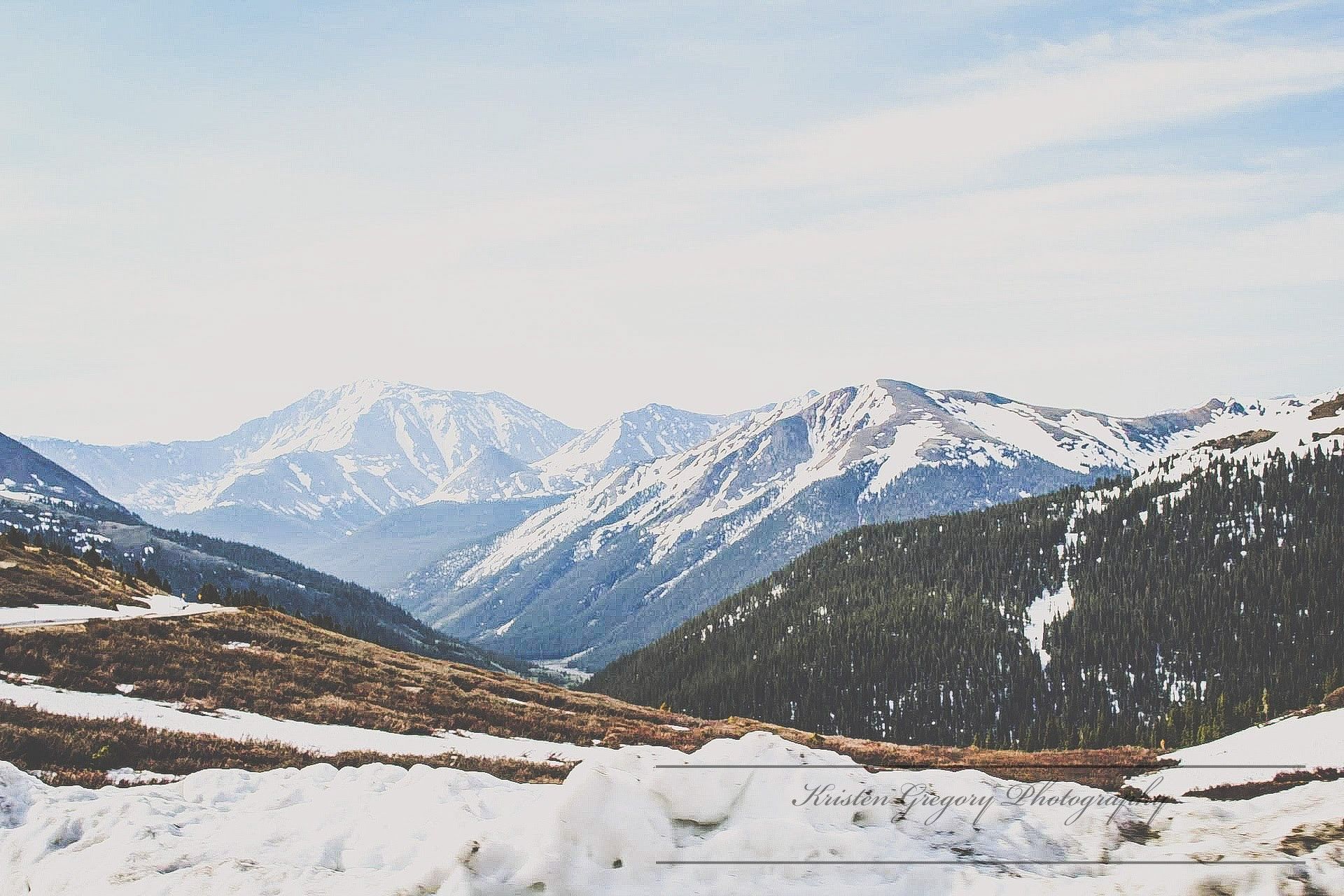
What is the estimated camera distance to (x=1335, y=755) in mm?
29109

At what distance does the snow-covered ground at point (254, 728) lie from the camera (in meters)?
23.5

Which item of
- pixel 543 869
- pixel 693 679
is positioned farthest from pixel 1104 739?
pixel 543 869

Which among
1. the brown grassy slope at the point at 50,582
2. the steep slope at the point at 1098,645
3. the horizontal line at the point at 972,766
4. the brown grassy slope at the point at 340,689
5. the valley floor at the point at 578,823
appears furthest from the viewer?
the steep slope at the point at 1098,645

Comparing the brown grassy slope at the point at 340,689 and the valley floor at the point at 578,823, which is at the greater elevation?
the valley floor at the point at 578,823

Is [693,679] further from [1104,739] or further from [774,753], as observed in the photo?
[774,753]

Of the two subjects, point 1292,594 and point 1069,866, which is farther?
point 1292,594

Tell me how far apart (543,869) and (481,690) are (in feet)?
135

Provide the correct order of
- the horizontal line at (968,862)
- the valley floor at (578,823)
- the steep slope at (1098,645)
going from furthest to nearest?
the steep slope at (1098,645) → the horizontal line at (968,862) → the valley floor at (578,823)

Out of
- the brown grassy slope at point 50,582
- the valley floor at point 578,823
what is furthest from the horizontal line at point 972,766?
the brown grassy slope at point 50,582

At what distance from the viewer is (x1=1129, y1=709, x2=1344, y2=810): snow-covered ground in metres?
25.3

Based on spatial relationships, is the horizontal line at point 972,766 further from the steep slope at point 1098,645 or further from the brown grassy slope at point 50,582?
the steep slope at point 1098,645

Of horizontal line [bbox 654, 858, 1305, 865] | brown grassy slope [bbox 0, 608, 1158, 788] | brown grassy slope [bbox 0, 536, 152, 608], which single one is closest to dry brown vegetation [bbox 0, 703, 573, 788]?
brown grassy slope [bbox 0, 608, 1158, 788]

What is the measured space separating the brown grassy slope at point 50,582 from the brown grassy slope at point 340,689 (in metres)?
7.59

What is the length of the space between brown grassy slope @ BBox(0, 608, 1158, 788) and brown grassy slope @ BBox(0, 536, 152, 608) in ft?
24.9
